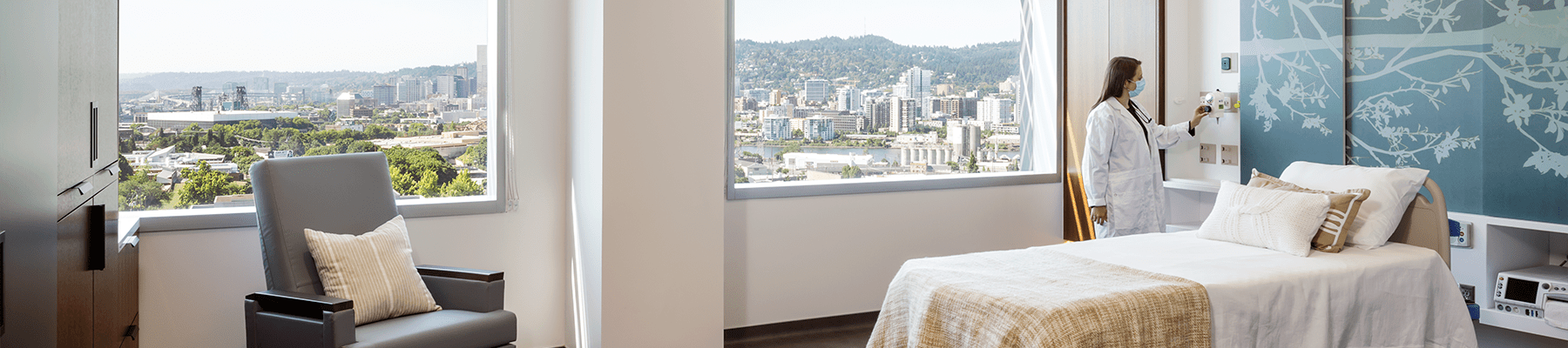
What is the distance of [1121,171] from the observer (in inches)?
173

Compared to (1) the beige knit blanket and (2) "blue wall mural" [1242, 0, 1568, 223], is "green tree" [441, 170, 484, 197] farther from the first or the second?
(2) "blue wall mural" [1242, 0, 1568, 223]

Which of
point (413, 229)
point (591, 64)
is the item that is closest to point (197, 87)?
point (413, 229)

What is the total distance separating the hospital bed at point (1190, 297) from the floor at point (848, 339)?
911 mm

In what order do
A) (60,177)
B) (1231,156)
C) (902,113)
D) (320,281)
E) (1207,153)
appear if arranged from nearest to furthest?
(60,177)
(320,281)
(902,113)
(1231,156)
(1207,153)

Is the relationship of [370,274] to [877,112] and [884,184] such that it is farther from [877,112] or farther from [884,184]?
[877,112]

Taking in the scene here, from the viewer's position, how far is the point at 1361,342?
300 centimetres

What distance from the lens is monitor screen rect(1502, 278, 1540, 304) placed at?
364 cm

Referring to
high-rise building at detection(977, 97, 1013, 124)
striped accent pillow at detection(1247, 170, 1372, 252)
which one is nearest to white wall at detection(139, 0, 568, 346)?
high-rise building at detection(977, 97, 1013, 124)

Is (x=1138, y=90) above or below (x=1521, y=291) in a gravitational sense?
above

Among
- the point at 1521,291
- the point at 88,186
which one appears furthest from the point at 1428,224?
the point at 88,186

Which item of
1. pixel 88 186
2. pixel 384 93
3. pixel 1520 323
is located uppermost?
pixel 384 93

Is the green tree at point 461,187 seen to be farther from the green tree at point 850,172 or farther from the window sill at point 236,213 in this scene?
the green tree at point 850,172

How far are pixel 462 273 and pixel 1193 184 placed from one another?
3.58 meters

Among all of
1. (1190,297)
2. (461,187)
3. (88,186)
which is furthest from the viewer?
(461,187)
